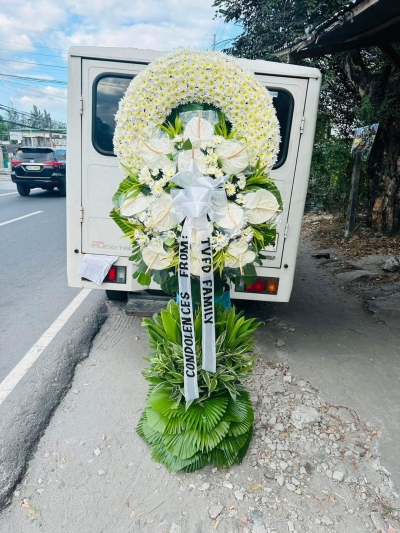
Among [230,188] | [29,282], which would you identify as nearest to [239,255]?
[230,188]

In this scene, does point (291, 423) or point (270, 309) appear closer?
point (291, 423)

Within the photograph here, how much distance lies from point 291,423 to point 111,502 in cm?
133

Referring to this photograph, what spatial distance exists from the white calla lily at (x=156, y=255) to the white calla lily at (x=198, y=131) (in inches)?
22.4

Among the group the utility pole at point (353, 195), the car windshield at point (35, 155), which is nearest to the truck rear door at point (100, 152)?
the utility pole at point (353, 195)

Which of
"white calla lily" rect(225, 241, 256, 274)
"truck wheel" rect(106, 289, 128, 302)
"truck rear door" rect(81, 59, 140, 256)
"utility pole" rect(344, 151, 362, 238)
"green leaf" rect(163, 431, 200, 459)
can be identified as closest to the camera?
"white calla lily" rect(225, 241, 256, 274)

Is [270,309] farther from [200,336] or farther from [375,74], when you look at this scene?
[375,74]

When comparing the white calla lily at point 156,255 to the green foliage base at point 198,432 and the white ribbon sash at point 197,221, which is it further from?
the green foliage base at point 198,432

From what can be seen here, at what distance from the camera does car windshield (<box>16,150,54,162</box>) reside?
49.1 ft

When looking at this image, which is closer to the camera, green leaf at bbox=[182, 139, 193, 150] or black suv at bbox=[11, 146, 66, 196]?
green leaf at bbox=[182, 139, 193, 150]

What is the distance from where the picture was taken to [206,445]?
2.31 metres

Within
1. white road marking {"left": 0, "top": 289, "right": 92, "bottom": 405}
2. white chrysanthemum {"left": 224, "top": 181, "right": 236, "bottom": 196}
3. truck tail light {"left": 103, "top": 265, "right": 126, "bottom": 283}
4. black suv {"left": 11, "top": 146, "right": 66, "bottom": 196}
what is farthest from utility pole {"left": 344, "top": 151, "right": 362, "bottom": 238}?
black suv {"left": 11, "top": 146, "right": 66, "bottom": 196}

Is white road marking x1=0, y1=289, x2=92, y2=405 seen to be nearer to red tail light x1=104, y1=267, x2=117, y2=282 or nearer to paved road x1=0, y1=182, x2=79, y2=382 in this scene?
paved road x1=0, y1=182, x2=79, y2=382

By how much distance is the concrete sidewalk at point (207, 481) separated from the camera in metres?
2.09

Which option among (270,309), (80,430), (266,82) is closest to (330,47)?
(266,82)
